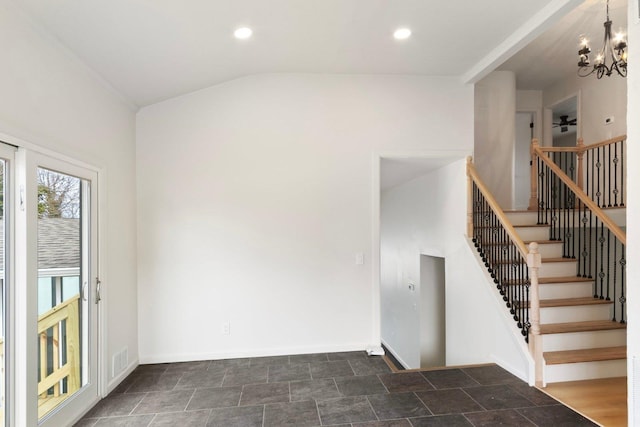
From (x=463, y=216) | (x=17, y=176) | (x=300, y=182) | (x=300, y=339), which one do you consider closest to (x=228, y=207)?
(x=300, y=182)

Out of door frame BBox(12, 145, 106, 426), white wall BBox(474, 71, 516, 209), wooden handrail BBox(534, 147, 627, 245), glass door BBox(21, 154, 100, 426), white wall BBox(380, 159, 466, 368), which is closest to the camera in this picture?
door frame BBox(12, 145, 106, 426)

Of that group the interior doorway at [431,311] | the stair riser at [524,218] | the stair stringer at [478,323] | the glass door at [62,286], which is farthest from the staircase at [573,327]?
the glass door at [62,286]

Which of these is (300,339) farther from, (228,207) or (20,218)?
(20,218)

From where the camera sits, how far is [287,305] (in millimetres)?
3895

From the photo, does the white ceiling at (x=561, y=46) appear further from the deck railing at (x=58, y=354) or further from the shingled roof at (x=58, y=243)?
the deck railing at (x=58, y=354)

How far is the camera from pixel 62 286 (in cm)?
265

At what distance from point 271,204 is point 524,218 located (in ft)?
10.5

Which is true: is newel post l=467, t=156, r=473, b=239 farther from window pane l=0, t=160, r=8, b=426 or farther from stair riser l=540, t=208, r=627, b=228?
window pane l=0, t=160, r=8, b=426

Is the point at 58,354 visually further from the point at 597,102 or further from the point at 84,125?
the point at 597,102

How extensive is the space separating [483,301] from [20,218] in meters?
3.99

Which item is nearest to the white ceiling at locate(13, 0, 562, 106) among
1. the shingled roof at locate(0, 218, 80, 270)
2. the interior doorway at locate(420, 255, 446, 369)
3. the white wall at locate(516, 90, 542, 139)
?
the shingled roof at locate(0, 218, 80, 270)

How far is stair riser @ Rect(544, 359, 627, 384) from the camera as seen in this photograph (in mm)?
3074
